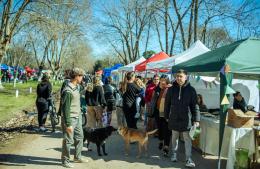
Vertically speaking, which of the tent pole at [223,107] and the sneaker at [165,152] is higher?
the tent pole at [223,107]

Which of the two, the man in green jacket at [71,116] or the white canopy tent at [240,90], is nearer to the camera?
the man in green jacket at [71,116]

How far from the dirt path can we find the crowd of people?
0.96 ft

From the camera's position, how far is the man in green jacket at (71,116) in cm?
639

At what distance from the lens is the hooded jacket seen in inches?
272

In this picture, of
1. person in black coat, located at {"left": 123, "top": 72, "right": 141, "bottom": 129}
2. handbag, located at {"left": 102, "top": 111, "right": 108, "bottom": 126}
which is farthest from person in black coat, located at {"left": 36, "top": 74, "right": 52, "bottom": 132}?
person in black coat, located at {"left": 123, "top": 72, "right": 141, "bottom": 129}

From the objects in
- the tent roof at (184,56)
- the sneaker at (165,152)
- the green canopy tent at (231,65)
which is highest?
the tent roof at (184,56)

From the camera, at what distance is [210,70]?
24.0ft

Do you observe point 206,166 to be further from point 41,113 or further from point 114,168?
point 41,113

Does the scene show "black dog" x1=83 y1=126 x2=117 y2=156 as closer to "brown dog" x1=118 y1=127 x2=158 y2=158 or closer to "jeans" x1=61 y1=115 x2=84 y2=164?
"brown dog" x1=118 y1=127 x2=158 y2=158

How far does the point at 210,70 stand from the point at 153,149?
267 centimetres

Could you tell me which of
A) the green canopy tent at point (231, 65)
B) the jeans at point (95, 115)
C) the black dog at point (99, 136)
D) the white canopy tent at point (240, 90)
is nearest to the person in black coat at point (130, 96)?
the jeans at point (95, 115)

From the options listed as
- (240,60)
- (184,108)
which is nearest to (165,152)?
(184,108)

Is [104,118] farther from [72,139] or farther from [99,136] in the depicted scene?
[72,139]

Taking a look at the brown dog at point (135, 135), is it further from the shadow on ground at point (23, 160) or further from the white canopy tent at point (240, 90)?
the white canopy tent at point (240, 90)
